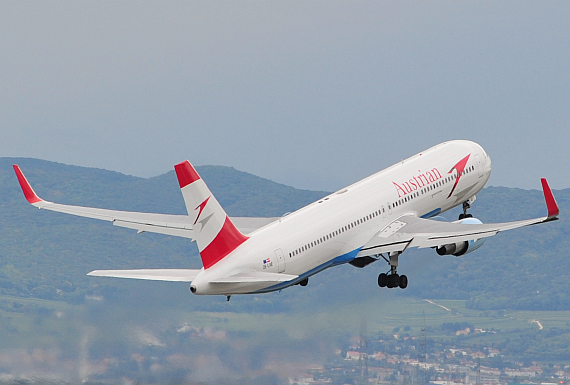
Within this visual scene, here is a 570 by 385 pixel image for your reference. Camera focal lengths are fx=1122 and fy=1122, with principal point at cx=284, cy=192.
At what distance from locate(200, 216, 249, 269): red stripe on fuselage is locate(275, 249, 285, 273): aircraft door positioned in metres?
2.24

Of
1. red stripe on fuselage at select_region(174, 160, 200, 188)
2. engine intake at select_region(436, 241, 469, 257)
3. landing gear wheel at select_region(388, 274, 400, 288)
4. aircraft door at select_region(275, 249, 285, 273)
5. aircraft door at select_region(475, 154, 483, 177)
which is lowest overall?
aircraft door at select_region(275, 249, 285, 273)

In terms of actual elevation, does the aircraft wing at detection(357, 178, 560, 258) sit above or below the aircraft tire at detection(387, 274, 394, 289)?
above

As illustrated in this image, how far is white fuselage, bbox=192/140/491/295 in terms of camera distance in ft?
163

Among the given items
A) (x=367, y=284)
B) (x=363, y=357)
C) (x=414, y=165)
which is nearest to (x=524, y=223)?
(x=414, y=165)

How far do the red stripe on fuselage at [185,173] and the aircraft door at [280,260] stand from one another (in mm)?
6664

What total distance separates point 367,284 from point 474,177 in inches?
416

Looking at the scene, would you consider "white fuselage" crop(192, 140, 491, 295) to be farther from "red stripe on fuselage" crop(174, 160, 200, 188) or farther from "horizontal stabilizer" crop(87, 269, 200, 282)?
"red stripe on fuselage" crop(174, 160, 200, 188)

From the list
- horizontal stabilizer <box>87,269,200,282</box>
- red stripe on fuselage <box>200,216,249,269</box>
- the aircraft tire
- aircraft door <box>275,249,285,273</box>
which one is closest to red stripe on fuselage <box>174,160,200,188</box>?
red stripe on fuselage <box>200,216,249,269</box>

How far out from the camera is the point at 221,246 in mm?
48906

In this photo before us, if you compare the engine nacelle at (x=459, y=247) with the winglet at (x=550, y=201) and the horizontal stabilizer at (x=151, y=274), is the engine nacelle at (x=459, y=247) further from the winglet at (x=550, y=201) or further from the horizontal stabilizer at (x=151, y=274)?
the horizontal stabilizer at (x=151, y=274)

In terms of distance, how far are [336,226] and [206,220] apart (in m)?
9.43

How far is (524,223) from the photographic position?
51.2 metres

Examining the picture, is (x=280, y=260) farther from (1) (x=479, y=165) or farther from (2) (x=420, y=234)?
(1) (x=479, y=165)

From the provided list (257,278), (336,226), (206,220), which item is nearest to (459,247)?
(336,226)
